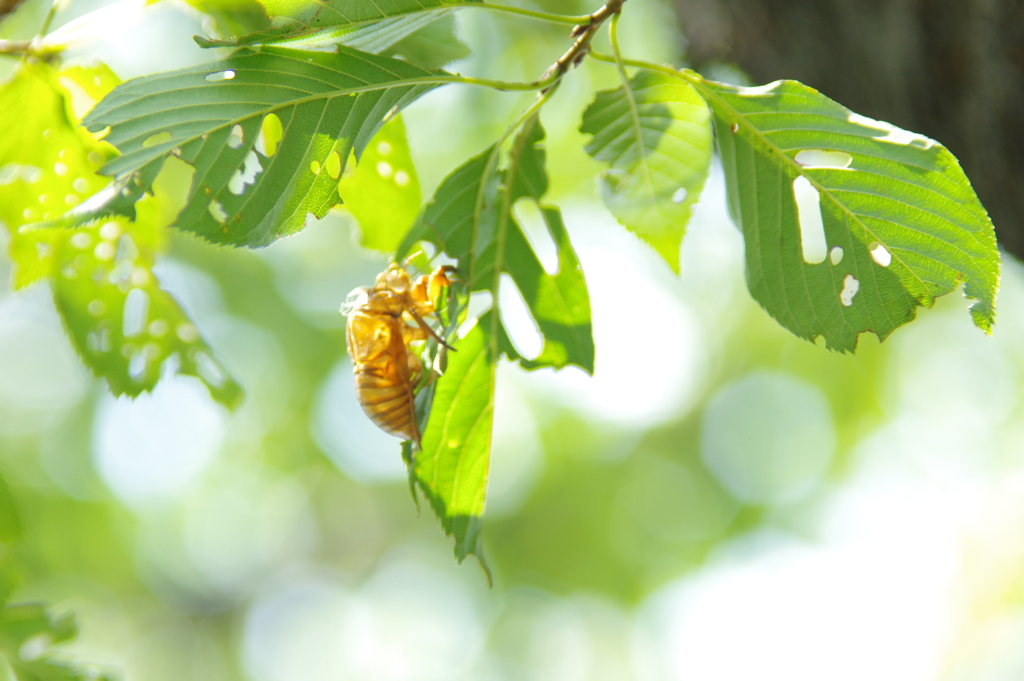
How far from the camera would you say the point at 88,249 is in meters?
1.78

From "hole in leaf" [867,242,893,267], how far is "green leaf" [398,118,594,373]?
49cm

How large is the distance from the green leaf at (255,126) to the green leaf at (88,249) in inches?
19.7

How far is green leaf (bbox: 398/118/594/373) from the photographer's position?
49.0 inches

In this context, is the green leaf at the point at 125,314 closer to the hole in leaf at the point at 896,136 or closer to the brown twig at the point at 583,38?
the brown twig at the point at 583,38

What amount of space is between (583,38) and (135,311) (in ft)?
4.78

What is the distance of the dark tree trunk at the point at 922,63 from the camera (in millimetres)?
1846

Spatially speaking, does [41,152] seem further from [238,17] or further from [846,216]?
[846,216]

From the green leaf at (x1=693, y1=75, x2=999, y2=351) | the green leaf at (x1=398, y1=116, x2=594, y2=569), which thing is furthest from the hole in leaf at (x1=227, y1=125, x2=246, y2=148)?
the green leaf at (x1=693, y1=75, x2=999, y2=351)

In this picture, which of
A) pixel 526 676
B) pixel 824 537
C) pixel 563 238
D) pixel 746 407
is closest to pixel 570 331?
pixel 563 238

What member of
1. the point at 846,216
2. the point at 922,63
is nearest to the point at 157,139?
the point at 846,216

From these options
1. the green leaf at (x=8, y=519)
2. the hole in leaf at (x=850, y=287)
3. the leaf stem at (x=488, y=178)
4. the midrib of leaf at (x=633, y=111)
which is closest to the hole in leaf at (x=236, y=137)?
the leaf stem at (x=488, y=178)

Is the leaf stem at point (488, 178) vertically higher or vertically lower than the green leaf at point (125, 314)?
higher

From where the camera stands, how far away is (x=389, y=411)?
1298 mm

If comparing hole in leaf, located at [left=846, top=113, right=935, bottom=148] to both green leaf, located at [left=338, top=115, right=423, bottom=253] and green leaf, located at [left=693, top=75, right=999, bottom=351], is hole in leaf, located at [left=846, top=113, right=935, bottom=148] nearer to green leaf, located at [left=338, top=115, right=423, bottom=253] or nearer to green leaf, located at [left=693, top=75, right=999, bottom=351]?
green leaf, located at [left=693, top=75, right=999, bottom=351]
